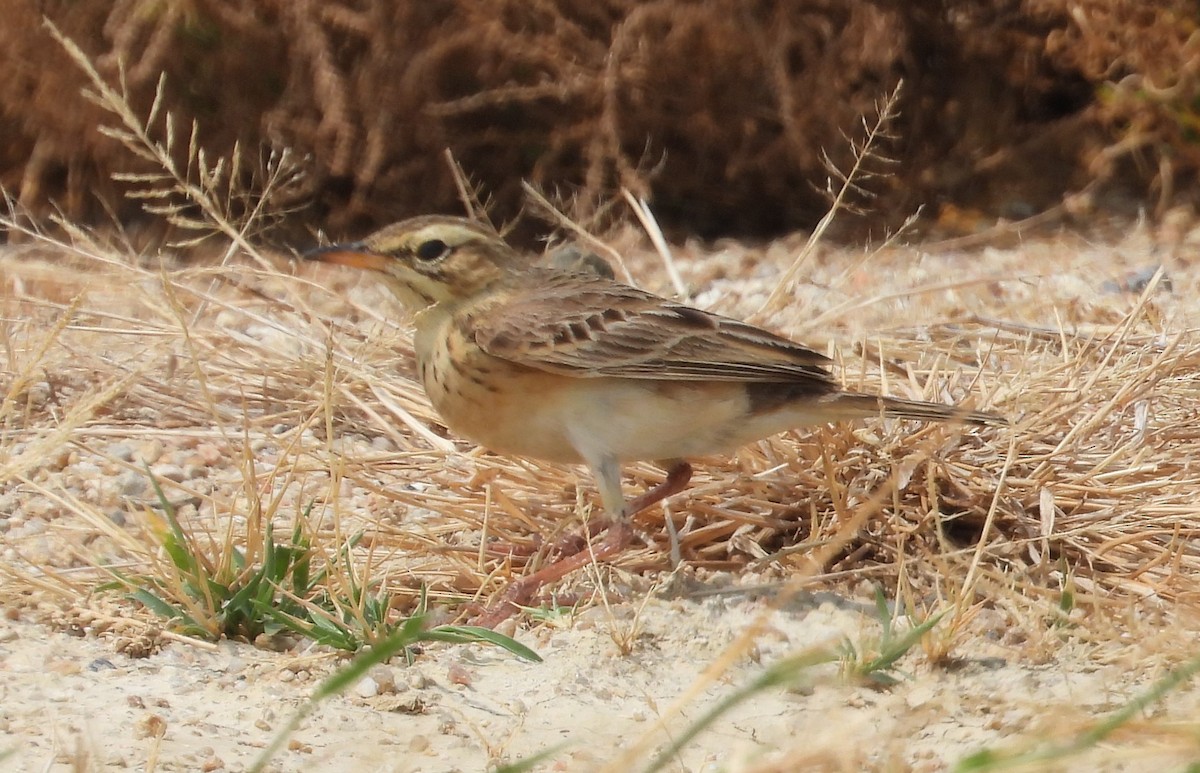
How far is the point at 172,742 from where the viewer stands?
294 cm

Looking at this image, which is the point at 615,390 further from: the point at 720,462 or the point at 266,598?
the point at 266,598

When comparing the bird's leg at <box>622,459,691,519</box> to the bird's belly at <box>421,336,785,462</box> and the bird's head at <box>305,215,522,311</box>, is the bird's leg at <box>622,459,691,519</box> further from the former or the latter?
the bird's head at <box>305,215,522,311</box>

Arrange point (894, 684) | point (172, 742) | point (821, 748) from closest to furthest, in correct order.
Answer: point (821, 748) → point (172, 742) → point (894, 684)

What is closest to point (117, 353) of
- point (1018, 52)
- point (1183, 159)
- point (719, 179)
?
point (719, 179)

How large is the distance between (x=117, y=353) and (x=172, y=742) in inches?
123

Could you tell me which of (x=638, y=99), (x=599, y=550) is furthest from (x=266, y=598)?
(x=638, y=99)

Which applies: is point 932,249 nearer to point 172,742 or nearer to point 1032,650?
point 1032,650

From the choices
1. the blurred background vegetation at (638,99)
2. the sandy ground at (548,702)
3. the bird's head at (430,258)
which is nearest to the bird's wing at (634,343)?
the bird's head at (430,258)

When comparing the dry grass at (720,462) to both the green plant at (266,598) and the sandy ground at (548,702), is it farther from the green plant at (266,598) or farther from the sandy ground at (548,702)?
the sandy ground at (548,702)

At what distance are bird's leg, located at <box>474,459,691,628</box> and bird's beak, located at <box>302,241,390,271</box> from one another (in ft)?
2.95

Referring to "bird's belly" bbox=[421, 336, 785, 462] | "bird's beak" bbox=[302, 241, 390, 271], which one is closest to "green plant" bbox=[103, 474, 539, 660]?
"bird's belly" bbox=[421, 336, 785, 462]

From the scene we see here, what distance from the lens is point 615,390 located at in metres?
4.13

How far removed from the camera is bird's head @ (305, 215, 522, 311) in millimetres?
4367

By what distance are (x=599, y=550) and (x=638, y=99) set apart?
4.38 m
